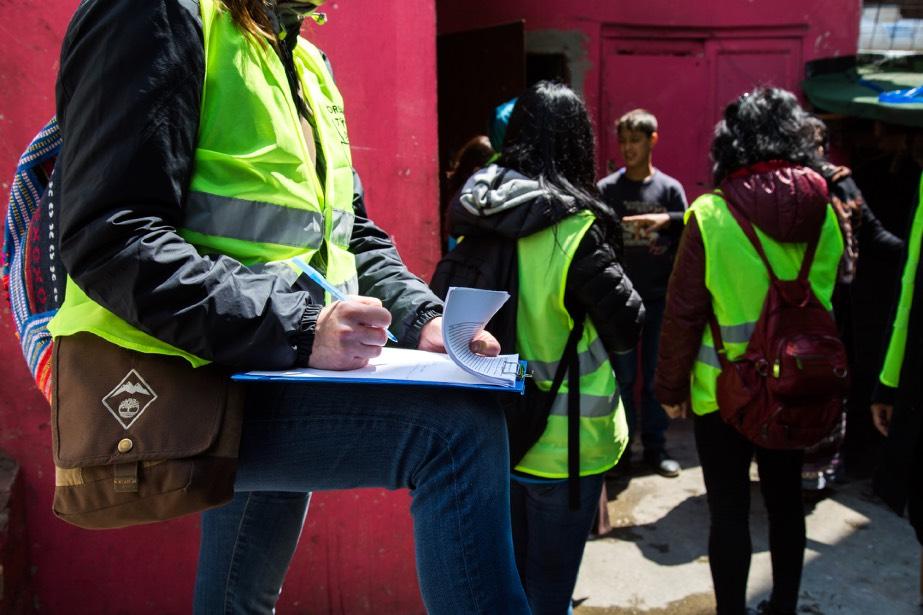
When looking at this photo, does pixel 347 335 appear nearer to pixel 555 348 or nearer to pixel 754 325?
pixel 555 348

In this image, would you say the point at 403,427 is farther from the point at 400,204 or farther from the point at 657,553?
the point at 657,553

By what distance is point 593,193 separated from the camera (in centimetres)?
261

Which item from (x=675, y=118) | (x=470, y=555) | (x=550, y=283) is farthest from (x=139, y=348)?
(x=675, y=118)

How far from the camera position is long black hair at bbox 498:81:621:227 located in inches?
100

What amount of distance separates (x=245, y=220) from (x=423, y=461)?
1.47 ft

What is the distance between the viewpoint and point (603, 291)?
2.47m

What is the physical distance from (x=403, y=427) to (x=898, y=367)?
2.17 m

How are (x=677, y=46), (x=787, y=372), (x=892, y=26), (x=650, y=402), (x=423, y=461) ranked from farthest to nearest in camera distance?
(x=892, y=26), (x=677, y=46), (x=650, y=402), (x=787, y=372), (x=423, y=461)

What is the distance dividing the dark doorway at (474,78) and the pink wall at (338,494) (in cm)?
222

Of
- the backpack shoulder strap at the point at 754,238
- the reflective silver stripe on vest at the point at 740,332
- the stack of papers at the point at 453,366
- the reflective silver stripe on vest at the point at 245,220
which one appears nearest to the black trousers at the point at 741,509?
the reflective silver stripe on vest at the point at 740,332

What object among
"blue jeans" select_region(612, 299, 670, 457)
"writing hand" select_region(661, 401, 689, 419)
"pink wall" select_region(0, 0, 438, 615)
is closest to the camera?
"pink wall" select_region(0, 0, 438, 615)

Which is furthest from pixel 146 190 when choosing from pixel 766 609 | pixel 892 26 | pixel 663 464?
pixel 892 26

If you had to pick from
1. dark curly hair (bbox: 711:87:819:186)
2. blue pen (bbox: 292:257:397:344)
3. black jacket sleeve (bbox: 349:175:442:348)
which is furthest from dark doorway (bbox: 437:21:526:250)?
blue pen (bbox: 292:257:397:344)

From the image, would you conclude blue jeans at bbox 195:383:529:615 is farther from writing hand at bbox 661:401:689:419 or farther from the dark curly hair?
the dark curly hair
